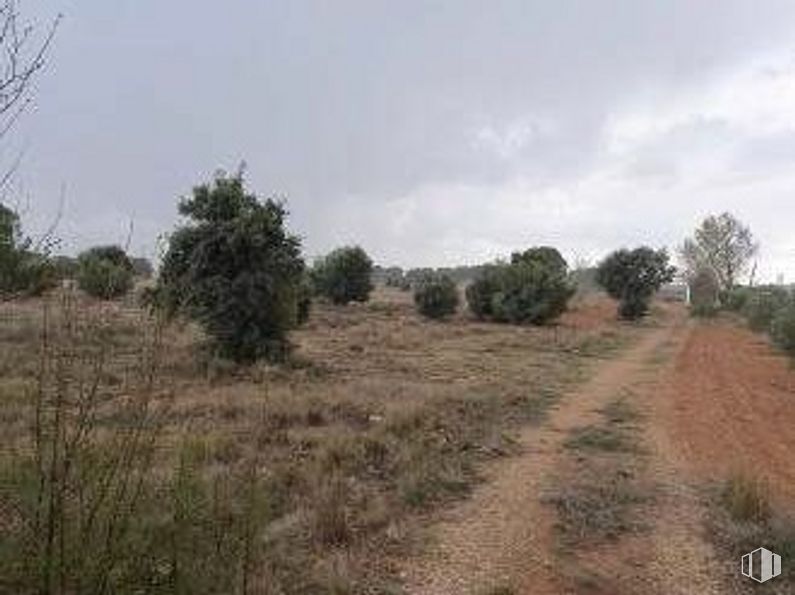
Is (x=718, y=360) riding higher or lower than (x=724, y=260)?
lower

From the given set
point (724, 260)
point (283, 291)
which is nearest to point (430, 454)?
point (283, 291)

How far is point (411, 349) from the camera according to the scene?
32625 mm

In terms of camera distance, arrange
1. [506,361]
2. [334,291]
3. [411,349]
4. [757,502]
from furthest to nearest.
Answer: [334,291], [411,349], [506,361], [757,502]

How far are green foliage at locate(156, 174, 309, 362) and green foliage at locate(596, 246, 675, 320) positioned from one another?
4106 centimetres

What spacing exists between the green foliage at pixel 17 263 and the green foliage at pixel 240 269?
18296 millimetres

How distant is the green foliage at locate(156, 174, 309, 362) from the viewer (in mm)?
23422

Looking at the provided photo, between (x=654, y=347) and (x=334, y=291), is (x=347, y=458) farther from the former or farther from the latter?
(x=334, y=291)

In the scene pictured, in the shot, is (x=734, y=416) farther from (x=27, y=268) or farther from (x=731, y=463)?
(x=27, y=268)

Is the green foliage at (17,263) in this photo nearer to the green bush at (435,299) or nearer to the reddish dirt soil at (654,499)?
the reddish dirt soil at (654,499)

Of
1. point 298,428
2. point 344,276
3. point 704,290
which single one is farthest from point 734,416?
point 704,290

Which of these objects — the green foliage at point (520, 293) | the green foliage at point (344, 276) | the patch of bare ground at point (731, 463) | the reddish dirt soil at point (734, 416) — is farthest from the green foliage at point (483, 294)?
the patch of bare ground at point (731, 463)

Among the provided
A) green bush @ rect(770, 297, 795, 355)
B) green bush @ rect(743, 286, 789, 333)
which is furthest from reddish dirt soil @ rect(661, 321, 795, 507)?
green bush @ rect(743, 286, 789, 333)

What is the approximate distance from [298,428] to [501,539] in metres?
5.53

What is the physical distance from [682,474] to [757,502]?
2.14 metres
